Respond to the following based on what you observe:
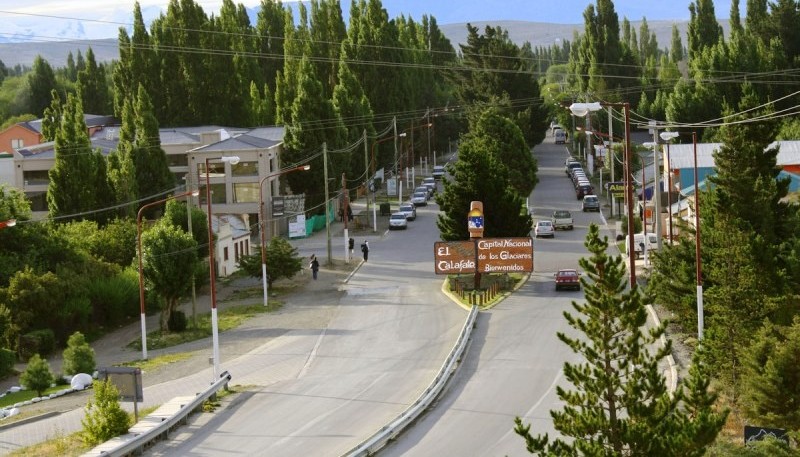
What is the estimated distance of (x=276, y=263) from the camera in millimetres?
65688

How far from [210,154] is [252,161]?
3589mm

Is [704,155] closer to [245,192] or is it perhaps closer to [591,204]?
[591,204]

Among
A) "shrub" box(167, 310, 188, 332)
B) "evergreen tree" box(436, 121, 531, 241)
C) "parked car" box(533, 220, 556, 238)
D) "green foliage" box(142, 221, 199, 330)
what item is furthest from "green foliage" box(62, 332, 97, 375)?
"parked car" box(533, 220, 556, 238)

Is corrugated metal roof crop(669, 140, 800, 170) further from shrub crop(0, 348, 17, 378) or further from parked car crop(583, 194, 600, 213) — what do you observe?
shrub crop(0, 348, 17, 378)

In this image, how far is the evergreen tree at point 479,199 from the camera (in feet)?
208

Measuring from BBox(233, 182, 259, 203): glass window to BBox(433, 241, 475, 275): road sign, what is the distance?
2924cm

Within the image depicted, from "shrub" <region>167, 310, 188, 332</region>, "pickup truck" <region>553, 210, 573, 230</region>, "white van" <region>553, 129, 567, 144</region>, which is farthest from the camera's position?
"white van" <region>553, 129, 567, 144</region>

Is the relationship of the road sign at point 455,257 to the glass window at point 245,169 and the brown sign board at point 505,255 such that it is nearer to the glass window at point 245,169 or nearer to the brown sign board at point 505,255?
the brown sign board at point 505,255

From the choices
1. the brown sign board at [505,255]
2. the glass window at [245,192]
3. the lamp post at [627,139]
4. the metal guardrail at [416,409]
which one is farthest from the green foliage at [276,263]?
the lamp post at [627,139]

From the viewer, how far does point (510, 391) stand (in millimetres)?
39469

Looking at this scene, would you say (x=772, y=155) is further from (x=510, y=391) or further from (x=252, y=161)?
(x=252, y=161)

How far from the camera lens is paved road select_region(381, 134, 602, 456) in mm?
33250

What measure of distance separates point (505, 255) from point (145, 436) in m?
30.3

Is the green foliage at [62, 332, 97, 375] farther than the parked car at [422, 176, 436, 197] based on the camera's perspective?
No
